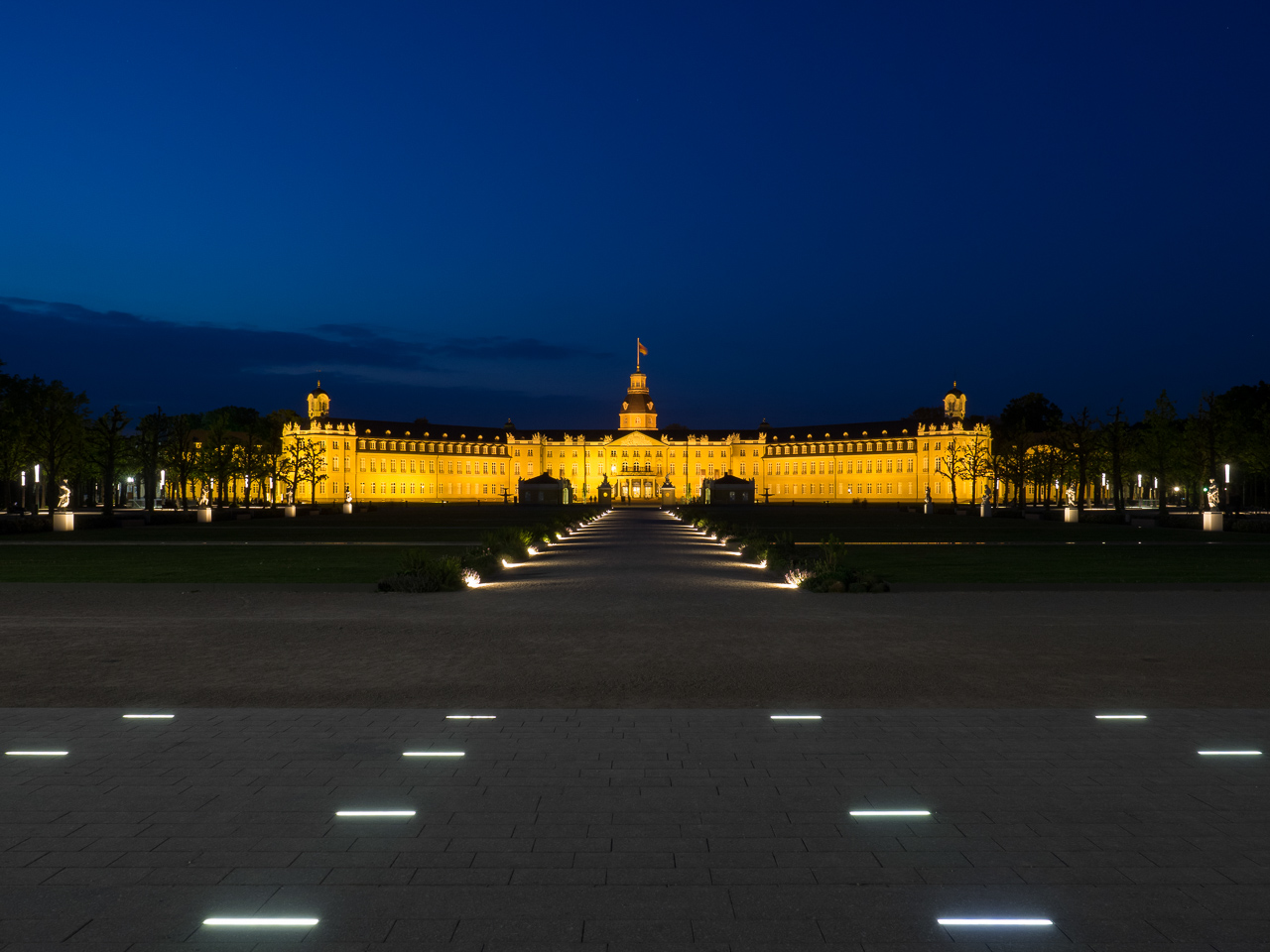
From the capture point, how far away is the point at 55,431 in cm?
7088

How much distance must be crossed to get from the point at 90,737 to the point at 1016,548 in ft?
114

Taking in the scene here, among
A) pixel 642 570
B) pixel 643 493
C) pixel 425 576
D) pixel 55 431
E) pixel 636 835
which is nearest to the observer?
pixel 636 835

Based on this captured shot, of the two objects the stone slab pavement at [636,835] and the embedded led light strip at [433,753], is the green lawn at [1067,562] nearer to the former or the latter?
the stone slab pavement at [636,835]

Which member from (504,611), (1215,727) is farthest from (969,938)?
(504,611)

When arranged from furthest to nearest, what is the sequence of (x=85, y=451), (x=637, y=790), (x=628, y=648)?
(x=85, y=451), (x=628, y=648), (x=637, y=790)

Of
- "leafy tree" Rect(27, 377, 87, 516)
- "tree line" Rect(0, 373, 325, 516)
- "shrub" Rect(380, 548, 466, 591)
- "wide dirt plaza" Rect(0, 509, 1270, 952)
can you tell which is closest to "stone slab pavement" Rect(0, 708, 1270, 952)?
"wide dirt plaza" Rect(0, 509, 1270, 952)

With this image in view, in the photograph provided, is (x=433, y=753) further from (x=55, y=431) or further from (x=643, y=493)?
(x=643, y=493)

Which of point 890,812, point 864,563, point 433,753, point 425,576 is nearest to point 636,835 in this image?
point 890,812

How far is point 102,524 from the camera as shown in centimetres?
5831

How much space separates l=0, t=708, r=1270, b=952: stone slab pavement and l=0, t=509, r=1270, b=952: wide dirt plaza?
0.09 ft

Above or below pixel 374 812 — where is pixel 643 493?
above

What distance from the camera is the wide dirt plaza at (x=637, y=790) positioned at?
517 cm

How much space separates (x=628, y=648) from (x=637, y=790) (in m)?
7.17

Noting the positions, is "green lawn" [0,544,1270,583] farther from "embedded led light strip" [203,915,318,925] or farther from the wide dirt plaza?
"embedded led light strip" [203,915,318,925]
